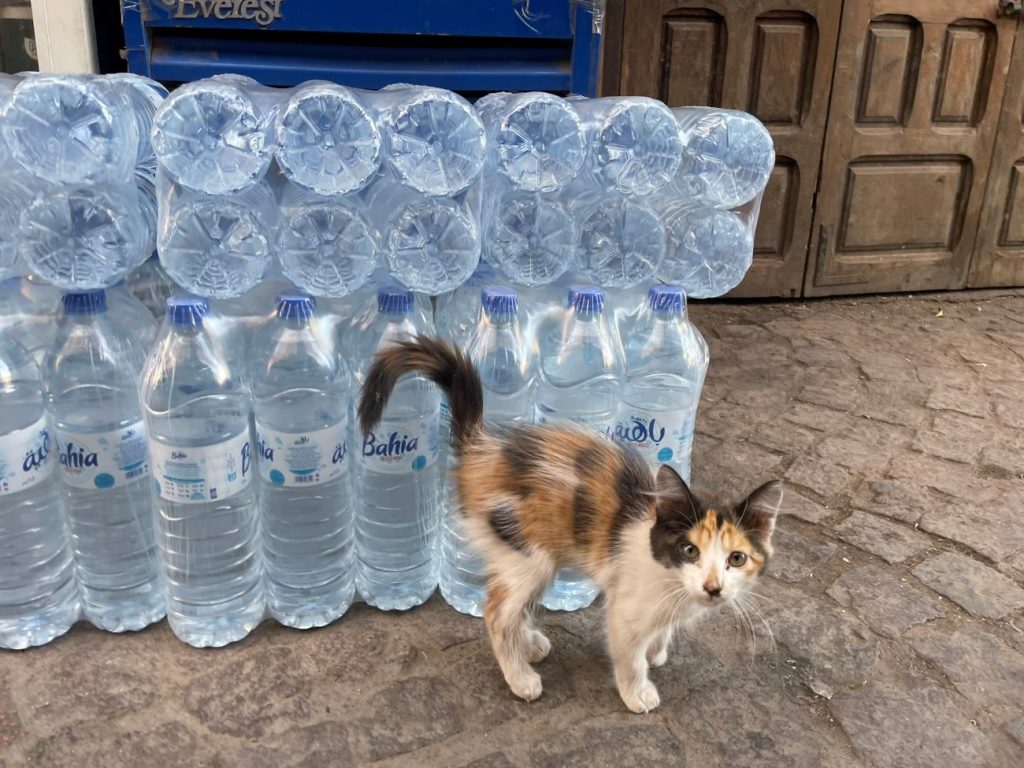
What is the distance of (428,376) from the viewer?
1992 millimetres

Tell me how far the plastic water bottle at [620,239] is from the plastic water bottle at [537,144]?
0.14m

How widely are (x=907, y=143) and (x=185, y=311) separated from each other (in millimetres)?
4854

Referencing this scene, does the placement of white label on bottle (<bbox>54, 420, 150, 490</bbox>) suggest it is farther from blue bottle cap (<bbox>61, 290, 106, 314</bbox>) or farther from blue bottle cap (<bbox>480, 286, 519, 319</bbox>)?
blue bottle cap (<bbox>480, 286, 519, 319</bbox>)

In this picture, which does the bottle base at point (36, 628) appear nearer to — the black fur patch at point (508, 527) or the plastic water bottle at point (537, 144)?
the black fur patch at point (508, 527)

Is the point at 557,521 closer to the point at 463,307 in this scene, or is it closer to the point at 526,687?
the point at 526,687

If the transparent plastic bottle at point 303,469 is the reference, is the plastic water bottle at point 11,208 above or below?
above

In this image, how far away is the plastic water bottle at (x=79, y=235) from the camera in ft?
6.18

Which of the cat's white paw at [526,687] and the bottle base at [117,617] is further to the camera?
the bottle base at [117,617]

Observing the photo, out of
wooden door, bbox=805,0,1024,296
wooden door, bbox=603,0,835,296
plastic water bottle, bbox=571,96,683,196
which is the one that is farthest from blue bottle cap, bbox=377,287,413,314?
wooden door, bbox=805,0,1024,296

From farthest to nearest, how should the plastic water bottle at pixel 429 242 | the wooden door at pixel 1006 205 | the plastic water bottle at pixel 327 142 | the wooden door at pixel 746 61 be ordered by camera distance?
the wooden door at pixel 1006 205
the wooden door at pixel 746 61
the plastic water bottle at pixel 429 242
the plastic water bottle at pixel 327 142

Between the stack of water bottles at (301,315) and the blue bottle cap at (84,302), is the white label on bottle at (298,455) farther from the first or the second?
the blue bottle cap at (84,302)

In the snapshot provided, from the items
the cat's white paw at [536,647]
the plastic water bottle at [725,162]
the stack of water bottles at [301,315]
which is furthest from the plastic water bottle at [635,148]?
the cat's white paw at [536,647]

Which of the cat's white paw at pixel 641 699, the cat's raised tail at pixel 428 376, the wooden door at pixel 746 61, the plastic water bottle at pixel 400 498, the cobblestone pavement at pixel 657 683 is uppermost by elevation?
the wooden door at pixel 746 61

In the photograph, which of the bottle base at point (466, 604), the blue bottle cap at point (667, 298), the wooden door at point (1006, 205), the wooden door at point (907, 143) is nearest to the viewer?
the blue bottle cap at point (667, 298)
